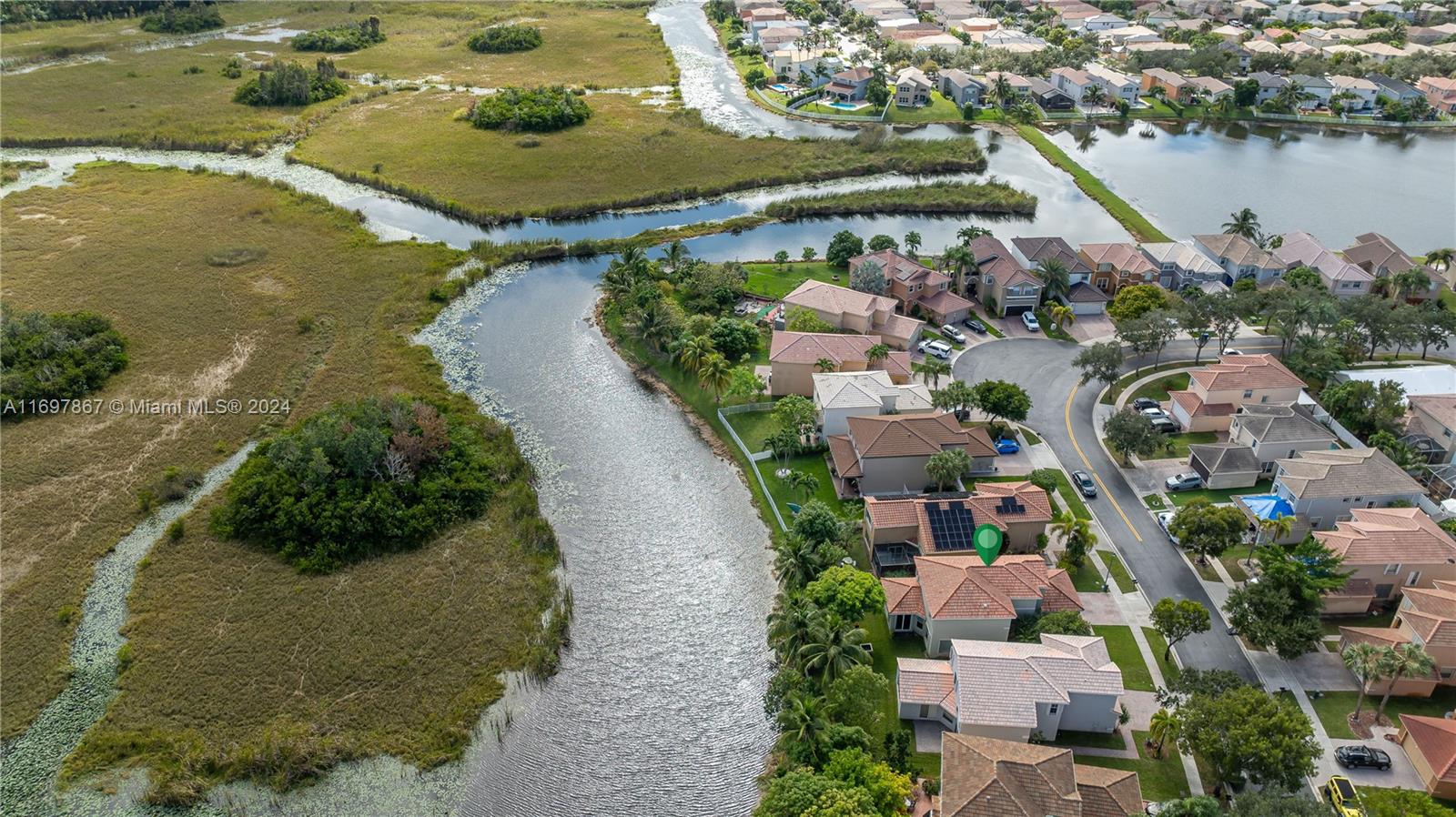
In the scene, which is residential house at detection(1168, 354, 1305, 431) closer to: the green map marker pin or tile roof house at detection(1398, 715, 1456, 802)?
the green map marker pin

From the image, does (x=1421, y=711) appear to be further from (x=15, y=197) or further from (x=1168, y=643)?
(x=15, y=197)

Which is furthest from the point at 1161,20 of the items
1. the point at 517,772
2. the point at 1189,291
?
the point at 517,772

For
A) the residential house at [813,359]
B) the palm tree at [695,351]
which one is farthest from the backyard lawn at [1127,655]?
the palm tree at [695,351]

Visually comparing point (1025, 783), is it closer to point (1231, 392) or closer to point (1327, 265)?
point (1231, 392)

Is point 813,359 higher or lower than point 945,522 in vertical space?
higher

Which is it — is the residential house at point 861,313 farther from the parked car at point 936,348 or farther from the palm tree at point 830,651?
the palm tree at point 830,651

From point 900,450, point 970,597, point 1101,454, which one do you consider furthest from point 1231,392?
point 970,597

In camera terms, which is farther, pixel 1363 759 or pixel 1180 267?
pixel 1180 267
